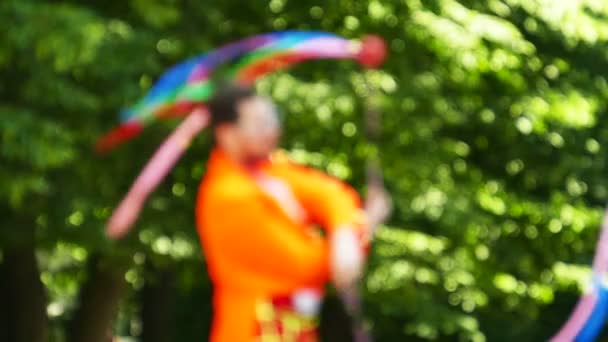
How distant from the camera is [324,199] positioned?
4.12 metres

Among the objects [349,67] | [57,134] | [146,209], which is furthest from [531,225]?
[57,134]

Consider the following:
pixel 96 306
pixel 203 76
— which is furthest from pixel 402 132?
pixel 203 76

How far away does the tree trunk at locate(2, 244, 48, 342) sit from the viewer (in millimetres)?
12695

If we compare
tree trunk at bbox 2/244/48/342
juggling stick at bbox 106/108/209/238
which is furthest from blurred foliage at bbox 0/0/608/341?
juggling stick at bbox 106/108/209/238

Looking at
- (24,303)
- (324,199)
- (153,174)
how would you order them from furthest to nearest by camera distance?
(24,303) < (153,174) < (324,199)

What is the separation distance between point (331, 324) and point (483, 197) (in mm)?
6654

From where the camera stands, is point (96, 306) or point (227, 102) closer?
point (227, 102)

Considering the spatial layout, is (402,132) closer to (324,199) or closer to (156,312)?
(324,199)

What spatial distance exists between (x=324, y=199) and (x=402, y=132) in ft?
20.8

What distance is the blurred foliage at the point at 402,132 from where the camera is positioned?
27.3 feet

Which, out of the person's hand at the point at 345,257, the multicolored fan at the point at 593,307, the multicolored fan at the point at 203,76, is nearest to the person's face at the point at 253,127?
the multicolored fan at the point at 203,76

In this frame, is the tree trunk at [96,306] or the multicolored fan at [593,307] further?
the tree trunk at [96,306]

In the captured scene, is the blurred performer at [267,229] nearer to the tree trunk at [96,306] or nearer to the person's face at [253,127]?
the person's face at [253,127]

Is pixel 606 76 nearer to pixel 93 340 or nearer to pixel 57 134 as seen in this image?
pixel 93 340
